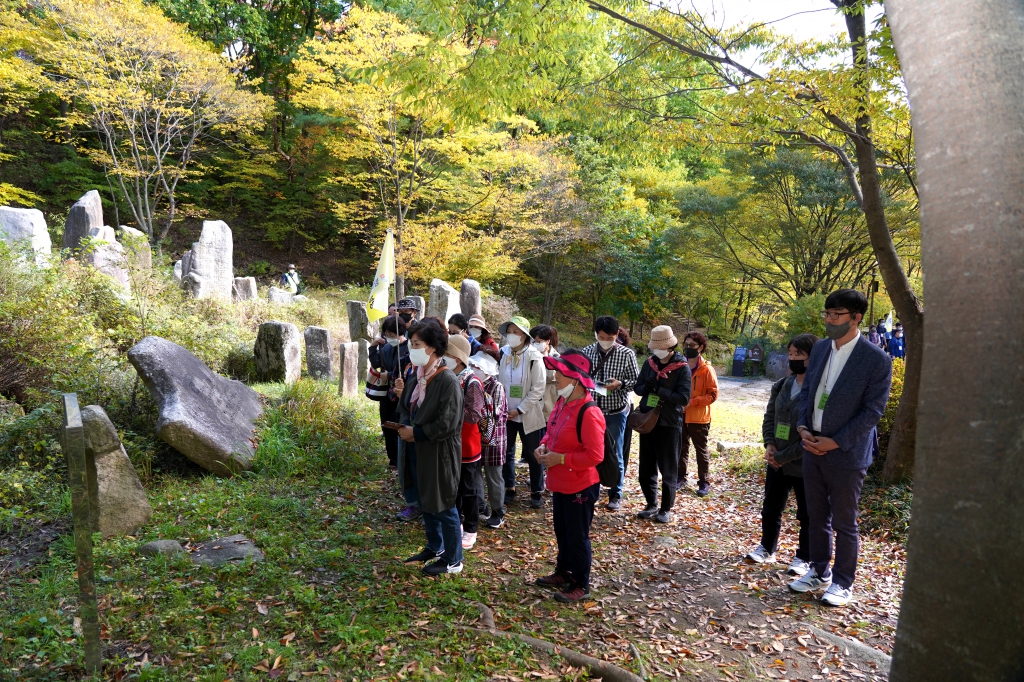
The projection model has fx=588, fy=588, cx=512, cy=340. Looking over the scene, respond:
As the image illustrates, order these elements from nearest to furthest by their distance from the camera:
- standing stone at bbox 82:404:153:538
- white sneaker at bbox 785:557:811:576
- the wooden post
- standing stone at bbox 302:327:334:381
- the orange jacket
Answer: the wooden post
standing stone at bbox 82:404:153:538
white sneaker at bbox 785:557:811:576
the orange jacket
standing stone at bbox 302:327:334:381

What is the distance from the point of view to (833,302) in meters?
4.01

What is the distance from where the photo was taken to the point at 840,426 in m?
3.95

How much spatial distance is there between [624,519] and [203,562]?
12.3 feet

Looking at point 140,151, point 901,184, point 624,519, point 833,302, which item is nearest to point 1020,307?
point 833,302

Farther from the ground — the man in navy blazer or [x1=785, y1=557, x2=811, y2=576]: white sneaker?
the man in navy blazer

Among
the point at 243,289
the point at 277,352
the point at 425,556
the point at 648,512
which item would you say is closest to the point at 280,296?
the point at 243,289

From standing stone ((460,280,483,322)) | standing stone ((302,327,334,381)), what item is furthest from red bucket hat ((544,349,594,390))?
standing stone ((460,280,483,322))

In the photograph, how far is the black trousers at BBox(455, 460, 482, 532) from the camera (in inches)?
193

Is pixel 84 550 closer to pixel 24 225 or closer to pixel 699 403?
pixel 699 403

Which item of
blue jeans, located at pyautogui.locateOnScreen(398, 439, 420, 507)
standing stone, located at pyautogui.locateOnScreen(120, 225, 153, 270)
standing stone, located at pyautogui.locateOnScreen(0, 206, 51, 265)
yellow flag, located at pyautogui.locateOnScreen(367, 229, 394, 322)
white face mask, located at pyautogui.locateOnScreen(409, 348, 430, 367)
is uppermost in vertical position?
standing stone, located at pyautogui.locateOnScreen(0, 206, 51, 265)

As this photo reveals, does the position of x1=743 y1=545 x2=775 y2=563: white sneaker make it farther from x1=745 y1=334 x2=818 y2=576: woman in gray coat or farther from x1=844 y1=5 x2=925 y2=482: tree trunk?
x1=844 y1=5 x2=925 y2=482: tree trunk

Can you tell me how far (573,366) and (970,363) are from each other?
2.49 metres

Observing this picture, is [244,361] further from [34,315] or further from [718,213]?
[718,213]

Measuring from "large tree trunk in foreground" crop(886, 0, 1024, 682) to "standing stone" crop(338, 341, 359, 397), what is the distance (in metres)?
8.78
